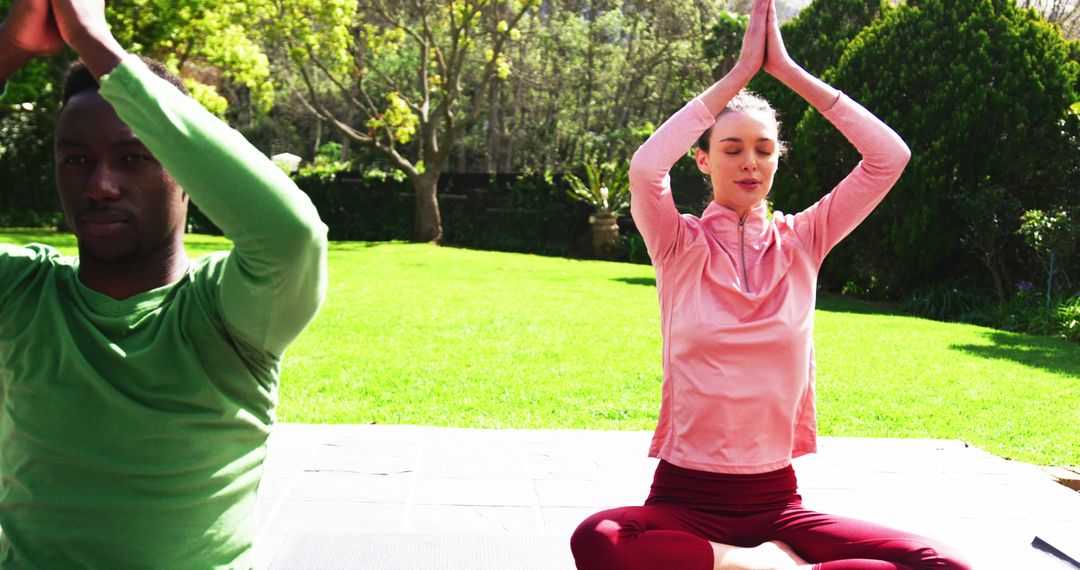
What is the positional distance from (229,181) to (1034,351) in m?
9.32

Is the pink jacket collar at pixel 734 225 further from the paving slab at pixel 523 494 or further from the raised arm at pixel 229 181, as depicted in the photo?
the raised arm at pixel 229 181

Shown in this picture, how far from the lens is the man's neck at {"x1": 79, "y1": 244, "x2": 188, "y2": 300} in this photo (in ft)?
4.53

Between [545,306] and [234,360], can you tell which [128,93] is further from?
[545,306]

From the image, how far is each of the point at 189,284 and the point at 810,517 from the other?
169 cm

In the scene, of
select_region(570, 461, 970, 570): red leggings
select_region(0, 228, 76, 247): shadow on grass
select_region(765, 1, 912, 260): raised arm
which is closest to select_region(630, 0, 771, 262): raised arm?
select_region(765, 1, 912, 260): raised arm

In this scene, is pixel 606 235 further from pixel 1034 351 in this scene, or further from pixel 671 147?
pixel 671 147

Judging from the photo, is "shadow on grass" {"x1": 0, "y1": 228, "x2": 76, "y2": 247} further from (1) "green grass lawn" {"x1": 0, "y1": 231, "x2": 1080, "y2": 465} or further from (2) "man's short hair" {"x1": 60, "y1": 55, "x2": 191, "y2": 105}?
(2) "man's short hair" {"x1": 60, "y1": 55, "x2": 191, "y2": 105}

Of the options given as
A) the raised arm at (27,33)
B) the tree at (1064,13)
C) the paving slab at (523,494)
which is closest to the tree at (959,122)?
the paving slab at (523,494)

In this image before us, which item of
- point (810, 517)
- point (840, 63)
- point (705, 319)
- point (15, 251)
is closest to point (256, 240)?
point (15, 251)

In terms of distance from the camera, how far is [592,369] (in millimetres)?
7320

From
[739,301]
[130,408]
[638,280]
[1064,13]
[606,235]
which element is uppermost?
[1064,13]

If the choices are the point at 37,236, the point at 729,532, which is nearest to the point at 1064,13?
the point at 37,236

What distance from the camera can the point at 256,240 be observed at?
3.76 ft

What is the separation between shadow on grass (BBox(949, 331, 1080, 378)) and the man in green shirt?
7900mm
